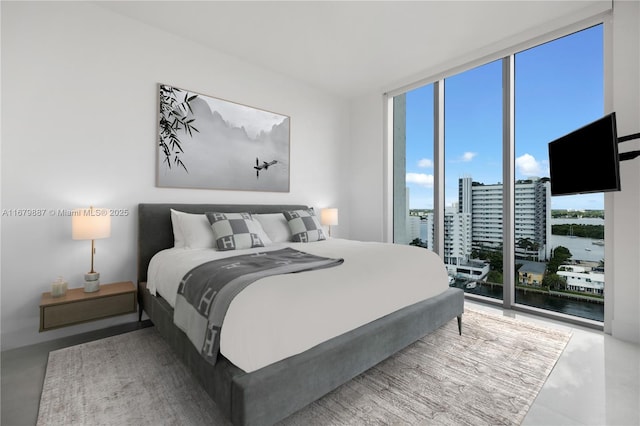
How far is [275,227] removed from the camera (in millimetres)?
3396

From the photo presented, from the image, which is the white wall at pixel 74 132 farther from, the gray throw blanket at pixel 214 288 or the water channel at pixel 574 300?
the water channel at pixel 574 300

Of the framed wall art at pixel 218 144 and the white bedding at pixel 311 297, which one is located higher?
the framed wall art at pixel 218 144

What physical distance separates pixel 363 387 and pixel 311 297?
74 centimetres

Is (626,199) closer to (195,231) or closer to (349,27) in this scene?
(349,27)

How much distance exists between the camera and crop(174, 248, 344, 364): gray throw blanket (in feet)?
4.61

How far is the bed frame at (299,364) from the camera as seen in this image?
125 cm

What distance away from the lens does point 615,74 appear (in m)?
2.57

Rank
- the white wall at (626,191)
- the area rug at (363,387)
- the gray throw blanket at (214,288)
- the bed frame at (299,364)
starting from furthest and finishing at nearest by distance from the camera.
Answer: the white wall at (626,191)
the area rug at (363,387)
the gray throw blanket at (214,288)
the bed frame at (299,364)

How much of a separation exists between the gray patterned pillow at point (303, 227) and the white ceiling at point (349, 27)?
1.95 metres

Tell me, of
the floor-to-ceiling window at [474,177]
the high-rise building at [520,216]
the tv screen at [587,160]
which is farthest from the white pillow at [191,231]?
the tv screen at [587,160]

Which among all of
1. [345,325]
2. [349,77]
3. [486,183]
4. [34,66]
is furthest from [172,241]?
[486,183]

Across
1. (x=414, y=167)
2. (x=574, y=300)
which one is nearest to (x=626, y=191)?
(x=574, y=300)

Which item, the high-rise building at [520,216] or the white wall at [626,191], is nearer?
the white wall at [626,191]

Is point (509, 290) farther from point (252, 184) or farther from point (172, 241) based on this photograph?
point (172, 241)
